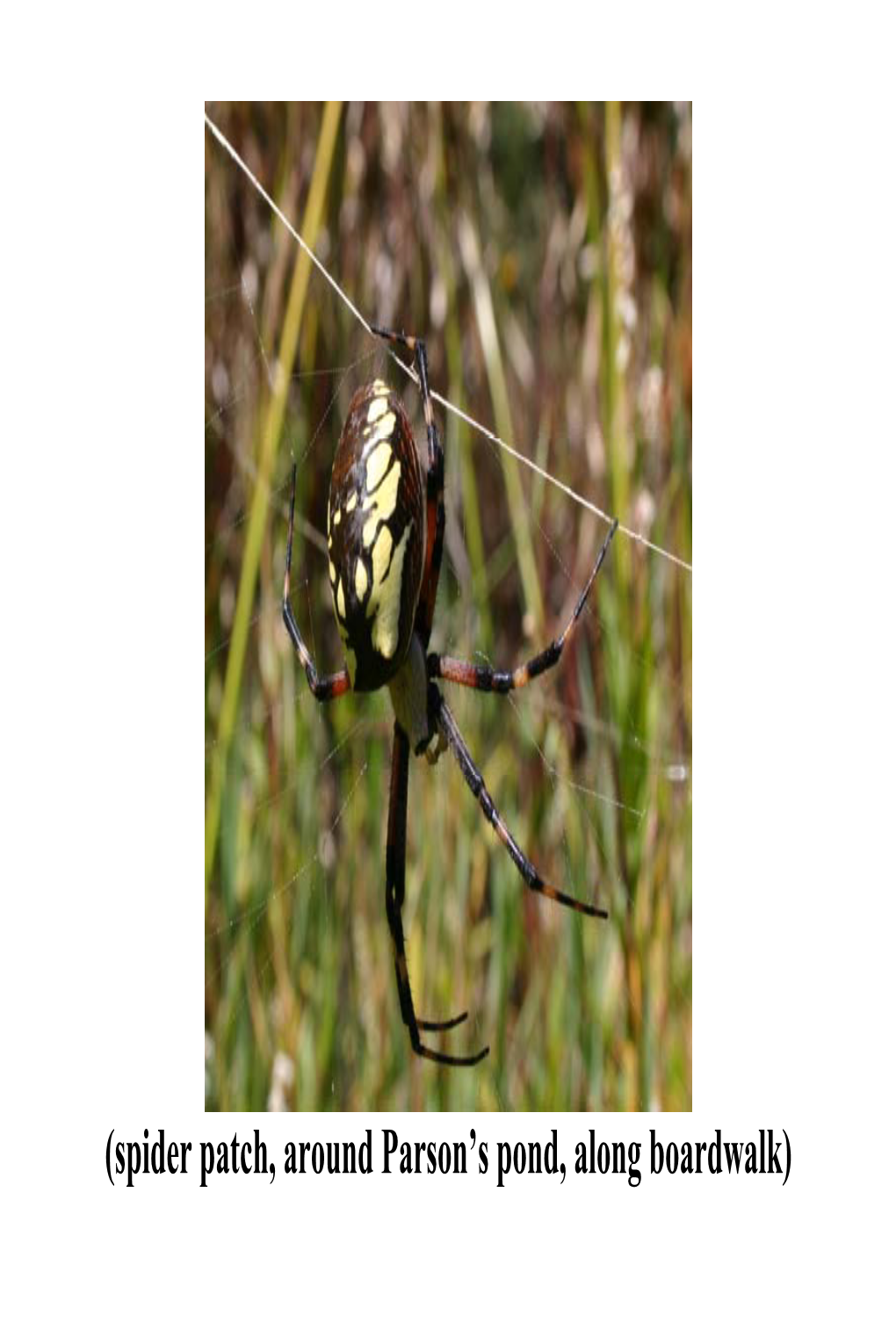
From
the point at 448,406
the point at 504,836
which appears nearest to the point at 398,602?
the point at 448,406

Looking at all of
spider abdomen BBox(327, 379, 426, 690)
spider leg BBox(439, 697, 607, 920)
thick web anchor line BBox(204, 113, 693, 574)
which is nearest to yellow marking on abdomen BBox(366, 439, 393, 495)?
spider abdomen BBox(327, 379, 426, 690)

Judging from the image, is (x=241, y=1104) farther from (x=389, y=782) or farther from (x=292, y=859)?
(x=389, y=782)

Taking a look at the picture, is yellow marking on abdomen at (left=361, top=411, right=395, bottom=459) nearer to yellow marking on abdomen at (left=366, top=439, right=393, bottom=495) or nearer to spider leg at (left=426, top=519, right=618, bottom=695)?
yellow marking on abdomen at (left=366, top=439, right=393, bottom=495)

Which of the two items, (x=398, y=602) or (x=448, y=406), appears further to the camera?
(x=448, y=406)

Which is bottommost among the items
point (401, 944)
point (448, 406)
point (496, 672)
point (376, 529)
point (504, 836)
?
point (401, 944)

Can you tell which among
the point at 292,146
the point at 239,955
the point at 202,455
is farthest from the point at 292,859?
the point at 292,146

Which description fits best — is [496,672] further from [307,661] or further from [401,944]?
[401,944]

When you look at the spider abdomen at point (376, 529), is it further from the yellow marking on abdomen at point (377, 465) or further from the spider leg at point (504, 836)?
the spider leg at point (504, 836)
